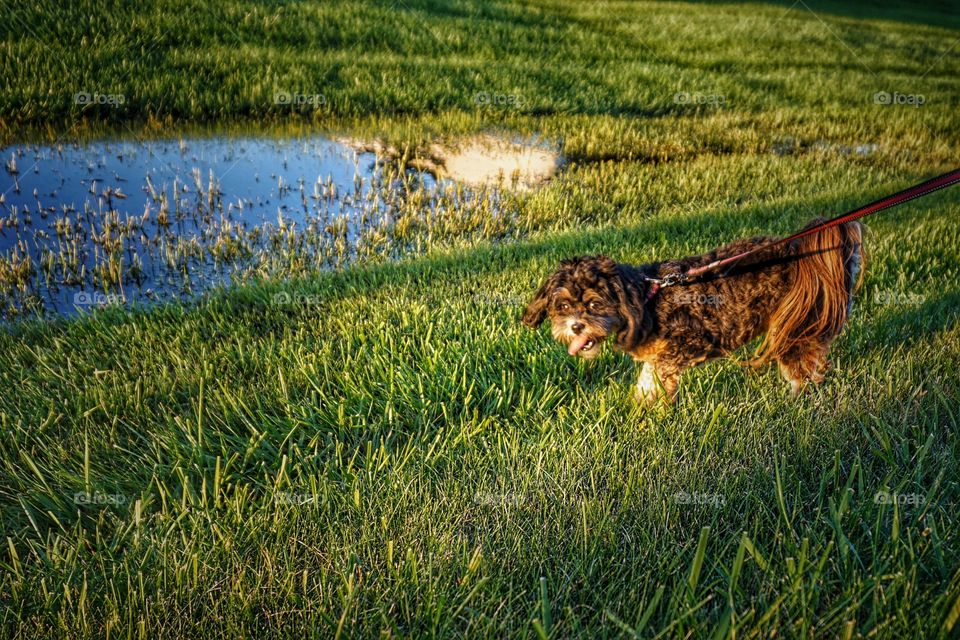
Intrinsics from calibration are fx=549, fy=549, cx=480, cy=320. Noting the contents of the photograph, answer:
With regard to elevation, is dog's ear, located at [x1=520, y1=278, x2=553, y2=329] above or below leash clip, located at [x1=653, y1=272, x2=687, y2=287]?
below

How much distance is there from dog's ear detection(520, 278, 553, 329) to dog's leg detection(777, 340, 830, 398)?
5.39 ft

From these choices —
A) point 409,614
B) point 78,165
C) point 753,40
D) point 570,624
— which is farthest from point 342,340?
point 753,40

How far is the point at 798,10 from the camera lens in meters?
34.2

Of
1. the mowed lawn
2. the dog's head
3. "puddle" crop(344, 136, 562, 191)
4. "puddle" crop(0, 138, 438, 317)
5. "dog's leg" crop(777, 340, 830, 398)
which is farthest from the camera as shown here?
"puddle" crop(344, 136, 562, 191)

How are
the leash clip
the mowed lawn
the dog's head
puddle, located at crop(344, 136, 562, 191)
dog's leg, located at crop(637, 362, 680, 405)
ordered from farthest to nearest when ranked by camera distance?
puddle, located at crop(344, 136, 562, 191)
dog's leg, located at crop(637, 362, 680, 405)
the leash clip
the dog's head
the mowed lawn

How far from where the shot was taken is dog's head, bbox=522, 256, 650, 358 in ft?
10.3

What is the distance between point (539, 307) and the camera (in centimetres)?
345

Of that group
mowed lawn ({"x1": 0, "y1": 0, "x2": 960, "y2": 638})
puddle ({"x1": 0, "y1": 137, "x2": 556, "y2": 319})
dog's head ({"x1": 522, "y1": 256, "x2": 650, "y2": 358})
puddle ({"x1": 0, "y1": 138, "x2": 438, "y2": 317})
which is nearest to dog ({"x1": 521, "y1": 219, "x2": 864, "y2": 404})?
dog's head ({"x1": 522, "y1": 256, "x2": 650, "y2": 358})

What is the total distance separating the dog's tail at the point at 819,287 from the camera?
3.24 metres

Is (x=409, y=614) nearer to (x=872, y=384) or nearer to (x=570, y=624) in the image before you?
(x=570, y=624)

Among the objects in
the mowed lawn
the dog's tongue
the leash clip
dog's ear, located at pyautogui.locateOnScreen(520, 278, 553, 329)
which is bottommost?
the mowed lawn

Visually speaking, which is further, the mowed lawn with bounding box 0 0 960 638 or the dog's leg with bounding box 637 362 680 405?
the dog's leg with bounding box 637 362 680 405

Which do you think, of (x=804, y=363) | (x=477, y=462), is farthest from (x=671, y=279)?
(x=477, y=462)

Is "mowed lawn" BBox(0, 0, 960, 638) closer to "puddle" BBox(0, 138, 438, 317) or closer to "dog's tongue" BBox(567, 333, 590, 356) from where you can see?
"dog's tongue" BBox(567, 333, 590, 356)
